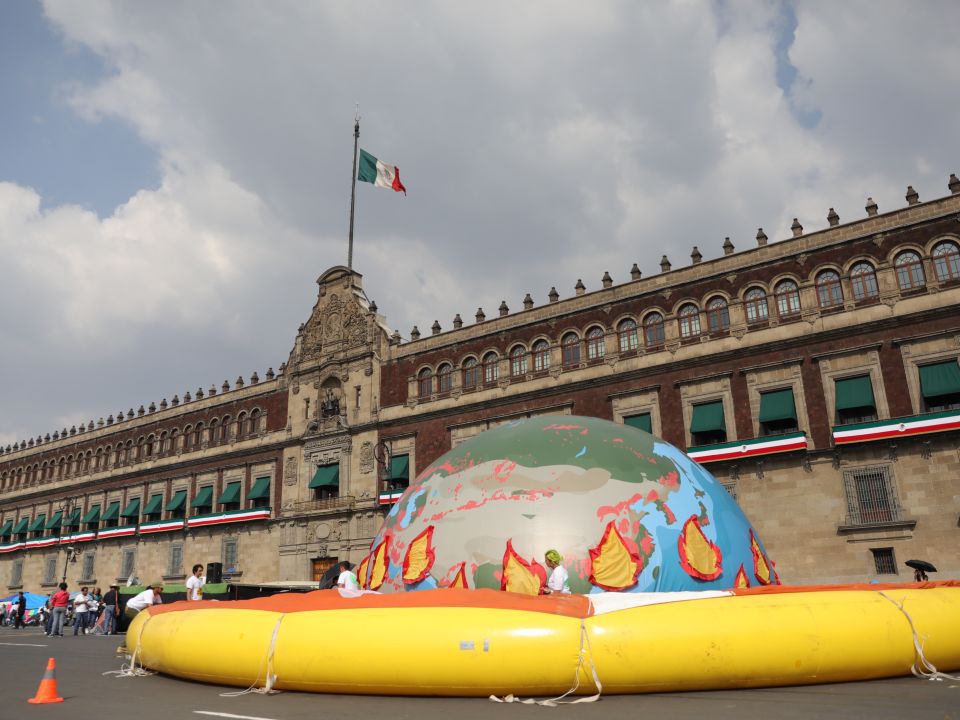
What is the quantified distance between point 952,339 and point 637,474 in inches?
778

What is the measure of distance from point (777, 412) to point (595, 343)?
8517 mm

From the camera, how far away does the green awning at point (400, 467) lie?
36.9 metres

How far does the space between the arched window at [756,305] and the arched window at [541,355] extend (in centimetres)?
912

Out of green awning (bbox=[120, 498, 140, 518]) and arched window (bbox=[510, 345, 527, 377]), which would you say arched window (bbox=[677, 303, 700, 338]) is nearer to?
arched window (bbox=[510, 345, 527, 377])

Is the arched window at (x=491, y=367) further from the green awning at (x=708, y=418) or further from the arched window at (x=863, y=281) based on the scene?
the arched window at (x=863, y=281)

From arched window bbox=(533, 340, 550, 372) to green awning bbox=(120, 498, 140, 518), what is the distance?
102ft

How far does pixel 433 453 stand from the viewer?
36375 mm

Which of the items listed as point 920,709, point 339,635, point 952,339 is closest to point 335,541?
point 952,339

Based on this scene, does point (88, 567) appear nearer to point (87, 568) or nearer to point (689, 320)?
point (87, 568)

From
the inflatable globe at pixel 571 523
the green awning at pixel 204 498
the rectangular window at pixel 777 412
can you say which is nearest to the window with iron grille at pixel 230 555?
the green awning at pixel 204 498

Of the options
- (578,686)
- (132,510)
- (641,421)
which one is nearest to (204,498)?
(132,510)

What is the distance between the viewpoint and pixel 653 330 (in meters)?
31.4

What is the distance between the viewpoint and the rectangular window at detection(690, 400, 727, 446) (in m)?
28.8

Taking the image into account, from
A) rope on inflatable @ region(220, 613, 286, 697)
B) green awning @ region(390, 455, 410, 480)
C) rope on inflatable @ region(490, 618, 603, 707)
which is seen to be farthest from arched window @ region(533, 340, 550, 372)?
rope on inflatable @ region(490, 618, 603, 707)
